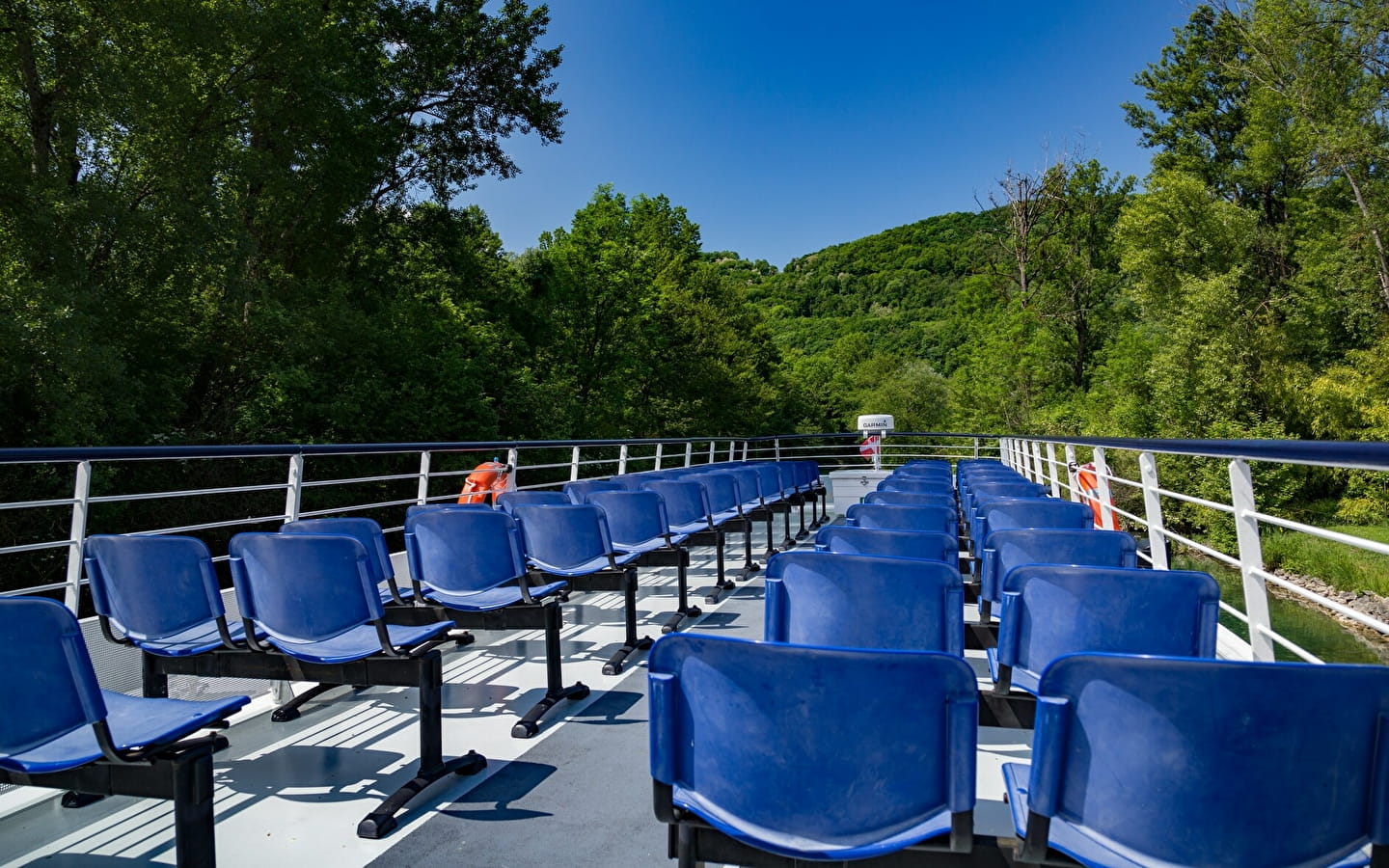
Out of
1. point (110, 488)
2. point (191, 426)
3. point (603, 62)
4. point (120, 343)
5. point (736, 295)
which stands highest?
point (603, 62)

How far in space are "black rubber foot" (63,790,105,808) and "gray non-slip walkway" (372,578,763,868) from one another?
991 mm

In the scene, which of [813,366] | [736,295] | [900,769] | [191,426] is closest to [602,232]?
→ [736,295]

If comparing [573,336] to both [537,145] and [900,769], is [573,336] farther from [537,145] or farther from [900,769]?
[900,769]

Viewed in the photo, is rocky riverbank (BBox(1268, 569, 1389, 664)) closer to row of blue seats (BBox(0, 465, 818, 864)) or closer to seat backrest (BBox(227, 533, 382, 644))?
row of blue seats (BBox(0, 465, 818, 864))

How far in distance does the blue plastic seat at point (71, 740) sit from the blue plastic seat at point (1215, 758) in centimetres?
159

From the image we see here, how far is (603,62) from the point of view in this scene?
82.6 ft

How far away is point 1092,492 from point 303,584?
538cm

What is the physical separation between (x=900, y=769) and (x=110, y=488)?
15.8 m

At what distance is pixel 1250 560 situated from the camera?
98.8 inches

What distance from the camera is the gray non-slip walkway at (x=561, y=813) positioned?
2.05m

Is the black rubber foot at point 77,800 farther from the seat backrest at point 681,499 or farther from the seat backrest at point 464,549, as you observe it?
the seat backrest at point 681,499

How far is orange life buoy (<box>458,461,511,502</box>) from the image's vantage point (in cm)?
602

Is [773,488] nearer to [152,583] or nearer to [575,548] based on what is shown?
[575,548]

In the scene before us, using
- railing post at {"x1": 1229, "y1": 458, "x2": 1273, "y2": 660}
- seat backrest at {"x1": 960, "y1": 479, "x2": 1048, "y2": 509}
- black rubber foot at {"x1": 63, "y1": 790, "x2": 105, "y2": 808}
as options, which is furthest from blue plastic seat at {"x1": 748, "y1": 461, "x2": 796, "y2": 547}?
black rubber foot at {"x1": 63, "y1": 790, "x2": 105, "y2": 808}
